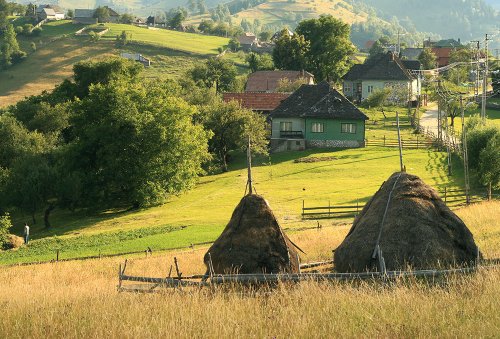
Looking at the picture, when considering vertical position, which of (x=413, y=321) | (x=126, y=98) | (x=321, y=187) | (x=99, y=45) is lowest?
(x=321, y=187)

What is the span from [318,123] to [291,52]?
132 feet

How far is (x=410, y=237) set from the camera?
57.1 ft

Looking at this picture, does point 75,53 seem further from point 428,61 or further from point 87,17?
point 428,61

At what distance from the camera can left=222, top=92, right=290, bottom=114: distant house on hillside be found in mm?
77375

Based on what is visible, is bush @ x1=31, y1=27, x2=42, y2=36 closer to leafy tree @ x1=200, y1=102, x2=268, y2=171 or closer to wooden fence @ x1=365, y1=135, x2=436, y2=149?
leafy tree @ x1=200, y1=102, x2=268, y2=171

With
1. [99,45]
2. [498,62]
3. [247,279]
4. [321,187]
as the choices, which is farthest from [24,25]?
[247,279]

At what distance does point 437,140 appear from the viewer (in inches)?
2441

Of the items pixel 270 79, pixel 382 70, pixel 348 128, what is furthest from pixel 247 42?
pixel 348 128

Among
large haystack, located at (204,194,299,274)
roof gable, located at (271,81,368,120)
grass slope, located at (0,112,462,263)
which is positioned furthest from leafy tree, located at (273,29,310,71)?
large haystack, located at (204,194,299,274)

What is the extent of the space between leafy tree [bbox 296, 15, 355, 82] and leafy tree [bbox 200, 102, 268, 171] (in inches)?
1641

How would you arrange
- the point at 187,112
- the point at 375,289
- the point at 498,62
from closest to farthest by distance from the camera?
1. the point at 375,289
2. the point at 187,112
3. the point at 498,62

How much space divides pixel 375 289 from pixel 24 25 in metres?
168

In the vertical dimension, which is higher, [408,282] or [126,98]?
[126,98]

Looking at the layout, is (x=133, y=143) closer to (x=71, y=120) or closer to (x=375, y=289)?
(x=71, y=120)
